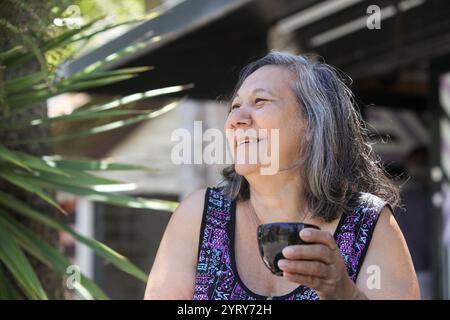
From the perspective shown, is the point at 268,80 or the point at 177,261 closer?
the point at 177,261

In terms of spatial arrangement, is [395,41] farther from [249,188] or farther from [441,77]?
[249,188]

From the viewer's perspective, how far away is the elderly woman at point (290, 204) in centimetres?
221

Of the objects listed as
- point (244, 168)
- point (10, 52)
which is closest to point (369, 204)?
point (244, 168)

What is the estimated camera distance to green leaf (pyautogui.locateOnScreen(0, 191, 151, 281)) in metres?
3.18

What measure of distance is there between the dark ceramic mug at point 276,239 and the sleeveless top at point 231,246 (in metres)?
0.32

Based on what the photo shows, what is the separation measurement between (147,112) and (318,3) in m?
2.92

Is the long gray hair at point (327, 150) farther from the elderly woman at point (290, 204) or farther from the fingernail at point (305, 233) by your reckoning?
the fingernail at point (305, 233)

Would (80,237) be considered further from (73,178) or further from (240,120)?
(240,120)

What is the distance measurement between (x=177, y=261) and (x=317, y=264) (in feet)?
1.91

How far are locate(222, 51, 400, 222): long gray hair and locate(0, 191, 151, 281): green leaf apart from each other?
820 mm

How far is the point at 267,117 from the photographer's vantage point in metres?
2.29

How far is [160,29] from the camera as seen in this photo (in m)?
5.38

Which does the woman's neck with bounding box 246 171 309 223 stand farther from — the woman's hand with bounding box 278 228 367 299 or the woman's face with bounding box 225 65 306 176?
the woman's hand with bounding box 278 228 367 299

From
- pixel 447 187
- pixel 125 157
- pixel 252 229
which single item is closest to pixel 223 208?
Answer: pixel 252 229
